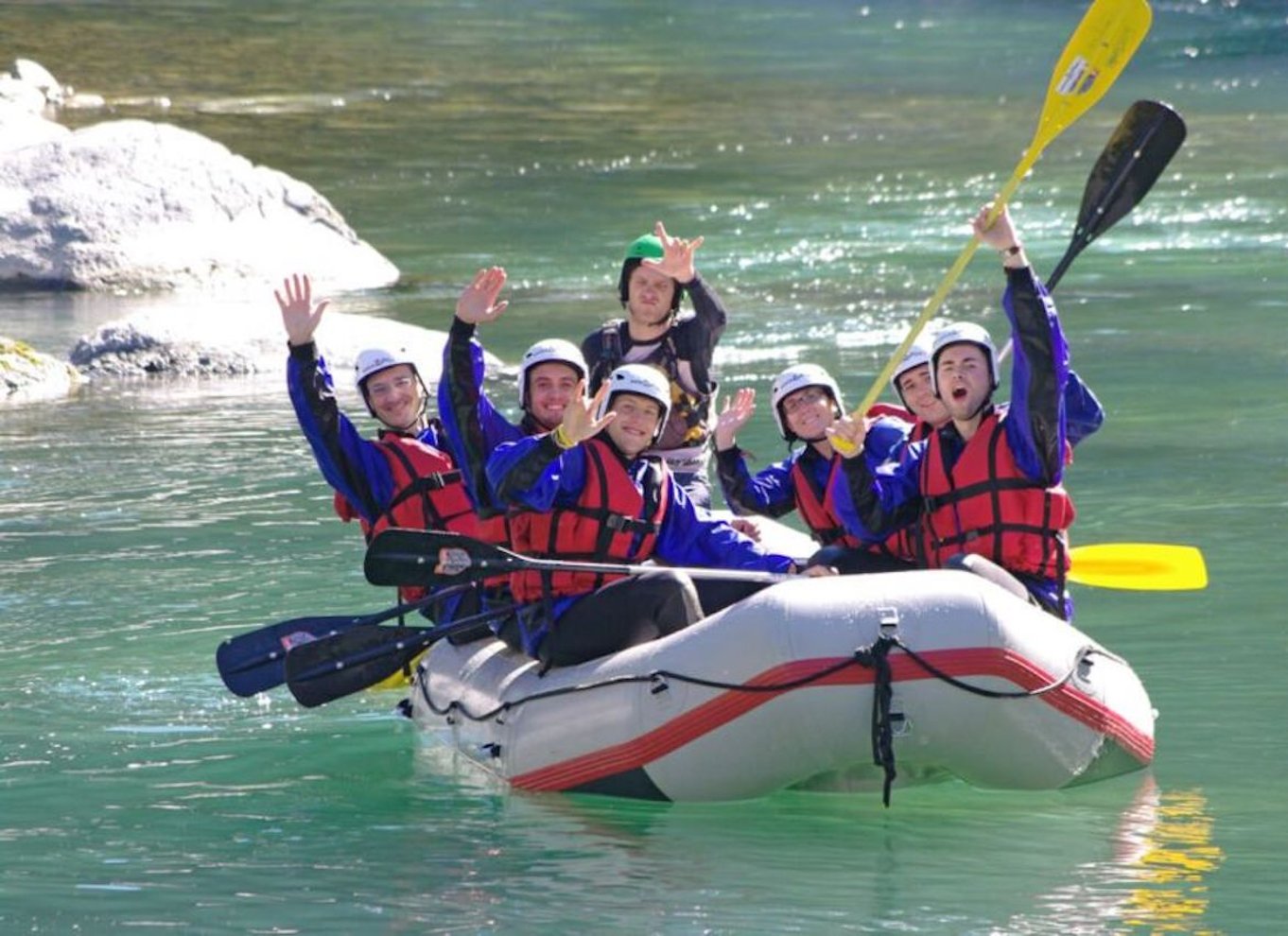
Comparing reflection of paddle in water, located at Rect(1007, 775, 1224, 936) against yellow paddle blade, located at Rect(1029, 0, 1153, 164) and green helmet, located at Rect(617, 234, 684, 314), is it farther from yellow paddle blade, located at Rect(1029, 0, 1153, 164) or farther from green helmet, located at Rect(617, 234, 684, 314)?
yellow paddle blade, located at Rect(1029, 0, 1153, 164)

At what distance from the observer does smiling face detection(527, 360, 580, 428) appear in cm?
777

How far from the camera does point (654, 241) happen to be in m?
8.92

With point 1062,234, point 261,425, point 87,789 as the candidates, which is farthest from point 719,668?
point 1062,234

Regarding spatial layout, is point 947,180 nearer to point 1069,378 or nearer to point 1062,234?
point 1062,234

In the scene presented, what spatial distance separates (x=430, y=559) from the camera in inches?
301

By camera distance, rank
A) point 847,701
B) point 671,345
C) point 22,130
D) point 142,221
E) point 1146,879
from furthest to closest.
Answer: point 22,130, point 142,221, point 671,345, point 847,701, point 1146,879

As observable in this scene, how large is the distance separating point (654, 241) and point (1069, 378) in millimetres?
1765

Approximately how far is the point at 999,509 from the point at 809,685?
1.04 meters

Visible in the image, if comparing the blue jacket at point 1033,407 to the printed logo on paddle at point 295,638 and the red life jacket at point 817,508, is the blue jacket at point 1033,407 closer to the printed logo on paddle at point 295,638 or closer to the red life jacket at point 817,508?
the red life jacket at point 817,508

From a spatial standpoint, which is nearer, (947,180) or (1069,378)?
(1069,378)

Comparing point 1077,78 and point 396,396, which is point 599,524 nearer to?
point 396,396

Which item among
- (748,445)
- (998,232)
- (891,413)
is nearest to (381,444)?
(891,413)

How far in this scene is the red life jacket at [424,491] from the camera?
27.2 ft

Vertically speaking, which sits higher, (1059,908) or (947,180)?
(947,180)
